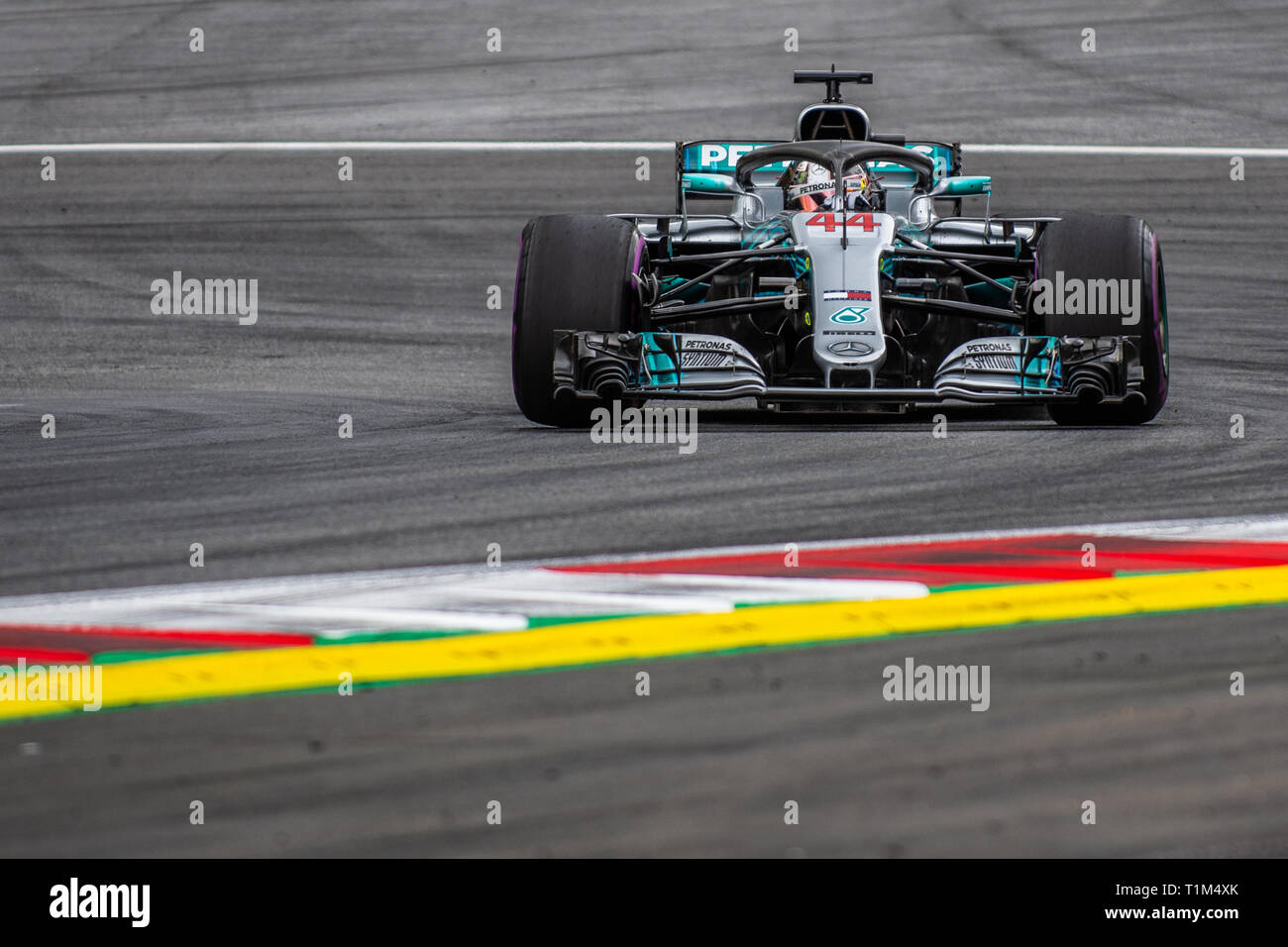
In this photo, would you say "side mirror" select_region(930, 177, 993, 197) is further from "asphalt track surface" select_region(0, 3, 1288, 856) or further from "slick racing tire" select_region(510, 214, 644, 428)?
"slick racing tire" select_region(510, 214, 644, 428)

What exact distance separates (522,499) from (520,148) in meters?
16.0

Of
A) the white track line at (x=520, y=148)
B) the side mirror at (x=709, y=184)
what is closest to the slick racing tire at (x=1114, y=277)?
the side mirror at (x=709, y=184)

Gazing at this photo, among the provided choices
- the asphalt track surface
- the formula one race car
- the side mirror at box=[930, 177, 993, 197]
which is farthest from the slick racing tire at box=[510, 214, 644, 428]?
the side mirror at box=[930, 177, 993, 197]

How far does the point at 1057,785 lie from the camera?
202 inches

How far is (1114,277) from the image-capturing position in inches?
418

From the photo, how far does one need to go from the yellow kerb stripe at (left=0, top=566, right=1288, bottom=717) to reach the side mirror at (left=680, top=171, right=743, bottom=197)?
5.92 m

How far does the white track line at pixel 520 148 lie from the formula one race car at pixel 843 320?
40.9 feet

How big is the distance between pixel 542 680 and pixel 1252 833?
211 cm

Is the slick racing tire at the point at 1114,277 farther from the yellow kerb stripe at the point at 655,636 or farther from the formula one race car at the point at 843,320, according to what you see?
the yellow kerb stripe at the point at 655,636

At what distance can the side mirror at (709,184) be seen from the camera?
12.8m

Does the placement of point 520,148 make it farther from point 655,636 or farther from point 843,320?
point 655,636

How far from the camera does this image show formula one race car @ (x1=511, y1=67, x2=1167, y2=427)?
10352mm

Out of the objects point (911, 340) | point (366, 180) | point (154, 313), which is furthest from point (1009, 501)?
point (366, 180)

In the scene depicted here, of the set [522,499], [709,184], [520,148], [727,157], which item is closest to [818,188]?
[709,184]
